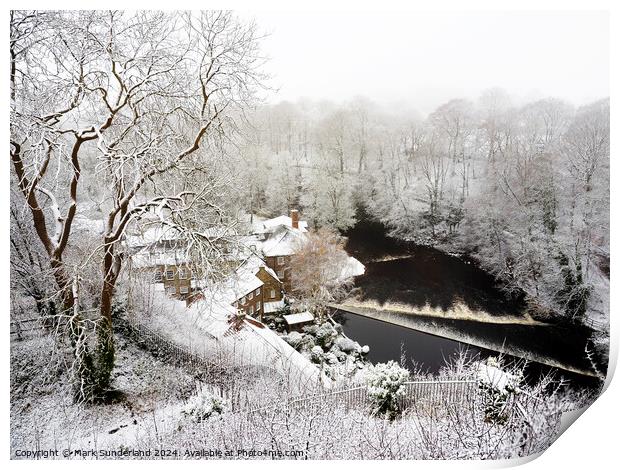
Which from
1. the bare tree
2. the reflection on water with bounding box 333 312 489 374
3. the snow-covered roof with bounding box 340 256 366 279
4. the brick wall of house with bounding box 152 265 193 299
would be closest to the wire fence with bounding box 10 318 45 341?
the bare tree

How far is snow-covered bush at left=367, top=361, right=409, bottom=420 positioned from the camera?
2820mm

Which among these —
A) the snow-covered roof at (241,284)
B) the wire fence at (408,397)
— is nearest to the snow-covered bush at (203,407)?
the wire fence at (408,397)

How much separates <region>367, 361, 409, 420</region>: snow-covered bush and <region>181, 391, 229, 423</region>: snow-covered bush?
121 centimetres

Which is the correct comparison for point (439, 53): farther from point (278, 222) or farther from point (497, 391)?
point (497, 391)

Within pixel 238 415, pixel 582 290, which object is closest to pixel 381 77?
pixel 582 290

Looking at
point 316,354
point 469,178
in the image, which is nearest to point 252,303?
point 316,354

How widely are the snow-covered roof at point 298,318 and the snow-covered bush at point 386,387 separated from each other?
66cm

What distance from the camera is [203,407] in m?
2.81

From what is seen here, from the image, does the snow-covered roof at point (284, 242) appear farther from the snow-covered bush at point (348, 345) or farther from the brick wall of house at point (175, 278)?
the snow-covered bush at point (348, 345)

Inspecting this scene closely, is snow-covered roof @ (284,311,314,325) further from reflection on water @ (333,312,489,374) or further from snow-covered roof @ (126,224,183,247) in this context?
snow-covered roof @ (126,224,183,247)

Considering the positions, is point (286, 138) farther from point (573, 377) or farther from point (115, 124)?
point (573, 377)

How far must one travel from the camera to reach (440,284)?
298 centimetres

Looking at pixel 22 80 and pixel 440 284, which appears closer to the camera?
pixel 22 80

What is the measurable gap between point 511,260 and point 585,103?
137 cm
